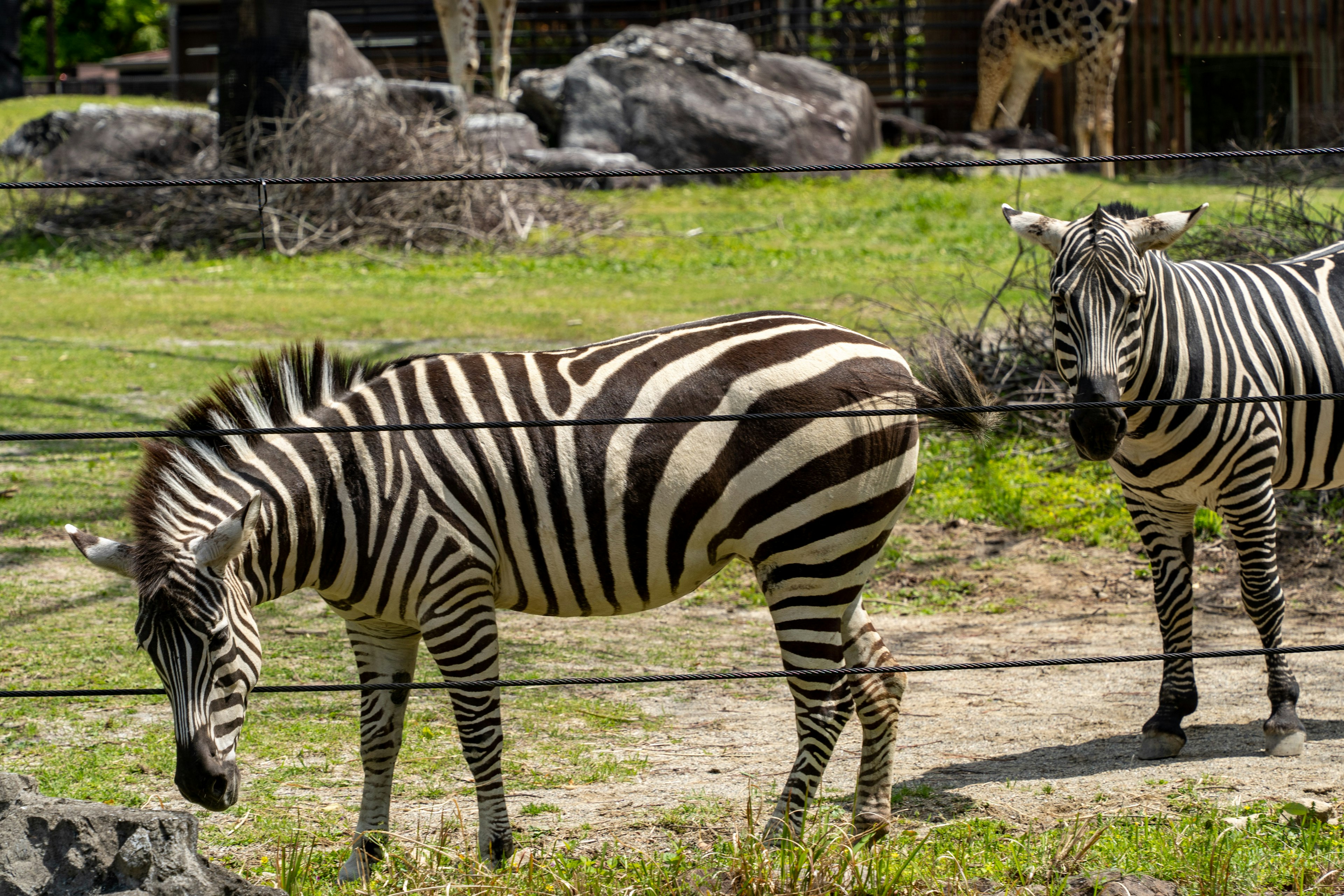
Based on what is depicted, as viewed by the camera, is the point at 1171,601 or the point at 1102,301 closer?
the point at 1102,301

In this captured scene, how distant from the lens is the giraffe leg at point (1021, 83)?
20.9 m

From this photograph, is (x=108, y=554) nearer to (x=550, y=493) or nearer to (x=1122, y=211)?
(x=550, y=493)

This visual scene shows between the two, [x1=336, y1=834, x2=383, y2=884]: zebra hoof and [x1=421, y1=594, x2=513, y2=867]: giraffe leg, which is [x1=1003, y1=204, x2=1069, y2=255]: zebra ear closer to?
[x1=421, y1=594, x2=513, y2=867]: giraffe leg

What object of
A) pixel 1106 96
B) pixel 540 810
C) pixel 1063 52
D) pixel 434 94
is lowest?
pixel 540 810

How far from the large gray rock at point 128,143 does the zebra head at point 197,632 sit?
529 inches

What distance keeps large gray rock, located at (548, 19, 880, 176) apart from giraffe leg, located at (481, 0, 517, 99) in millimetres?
1073

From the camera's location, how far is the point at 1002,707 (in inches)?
230

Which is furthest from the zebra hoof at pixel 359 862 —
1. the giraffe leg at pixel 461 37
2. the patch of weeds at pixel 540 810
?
the giraffe leg at pixel 461 37

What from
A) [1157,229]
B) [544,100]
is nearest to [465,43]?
[544,100]

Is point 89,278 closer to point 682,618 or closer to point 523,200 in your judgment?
point 523,200

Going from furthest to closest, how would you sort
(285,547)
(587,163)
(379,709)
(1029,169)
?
(1029,169), (587,163), (379,709), (285,547)

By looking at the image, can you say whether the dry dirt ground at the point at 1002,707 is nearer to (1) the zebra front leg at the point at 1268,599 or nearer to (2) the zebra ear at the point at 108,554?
(1) the zebra front leg at the point at 1268,599

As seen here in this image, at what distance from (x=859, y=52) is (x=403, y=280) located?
1416 cm

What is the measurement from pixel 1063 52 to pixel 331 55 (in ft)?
34.9
